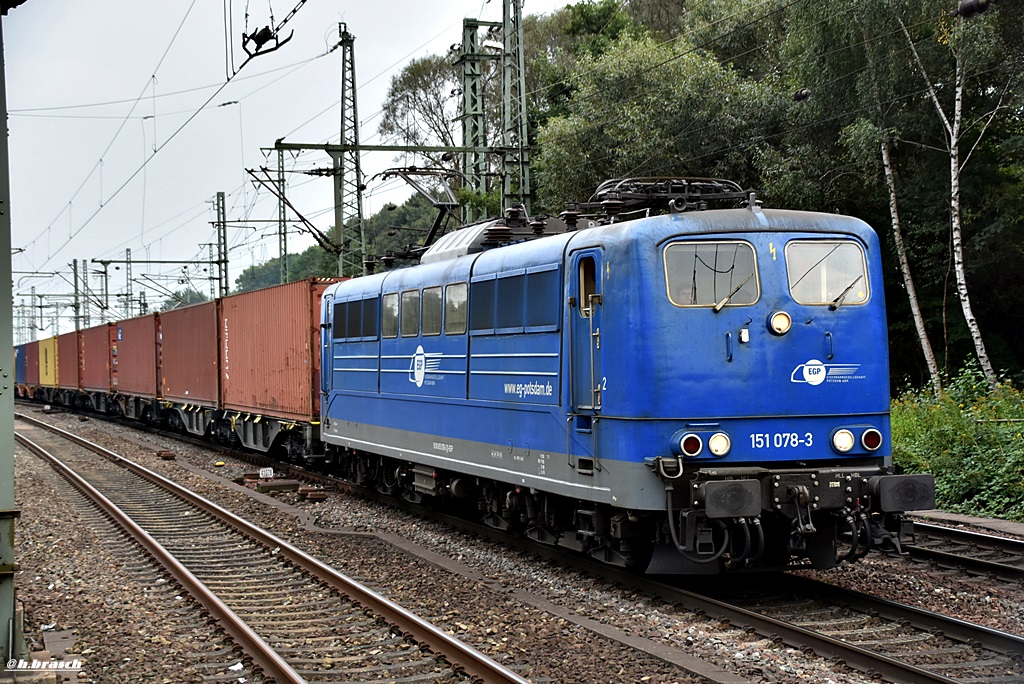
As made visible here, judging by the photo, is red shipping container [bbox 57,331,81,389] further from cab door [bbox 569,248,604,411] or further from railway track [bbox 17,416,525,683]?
cab door [bbox 569,248,604,411]

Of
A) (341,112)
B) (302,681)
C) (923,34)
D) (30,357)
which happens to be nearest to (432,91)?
(341,112)

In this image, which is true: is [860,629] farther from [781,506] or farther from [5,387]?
[5,387]

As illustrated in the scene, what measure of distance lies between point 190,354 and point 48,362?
26956 millimetres

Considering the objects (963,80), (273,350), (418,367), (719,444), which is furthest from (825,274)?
(273,350)

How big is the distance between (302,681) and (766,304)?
4.70m

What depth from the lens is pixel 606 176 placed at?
28.5 m

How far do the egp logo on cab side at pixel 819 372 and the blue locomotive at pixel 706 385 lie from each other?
17 mm

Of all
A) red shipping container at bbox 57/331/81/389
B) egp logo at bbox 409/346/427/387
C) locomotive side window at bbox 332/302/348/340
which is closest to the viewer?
egp logo at bbox 409/346/427/387

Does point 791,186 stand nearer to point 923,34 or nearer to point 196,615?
point 923,34

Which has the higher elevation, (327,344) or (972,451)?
(327,344)

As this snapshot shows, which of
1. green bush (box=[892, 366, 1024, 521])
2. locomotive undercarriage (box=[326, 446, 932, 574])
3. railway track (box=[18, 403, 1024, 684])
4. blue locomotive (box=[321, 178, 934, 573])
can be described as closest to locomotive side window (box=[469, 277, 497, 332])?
blue locomotive (box=[321, 178, 934, 573])

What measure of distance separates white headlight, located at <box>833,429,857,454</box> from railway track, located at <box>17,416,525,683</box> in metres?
3.57

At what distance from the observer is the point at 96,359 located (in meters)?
40.4

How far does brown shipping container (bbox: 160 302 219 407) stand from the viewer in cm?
2623
